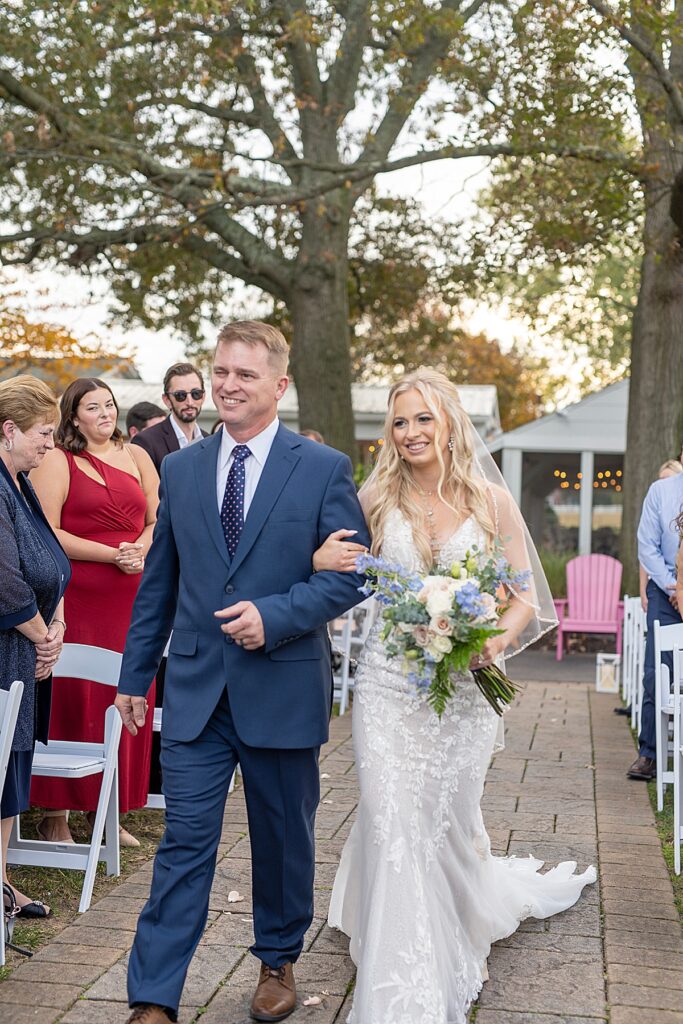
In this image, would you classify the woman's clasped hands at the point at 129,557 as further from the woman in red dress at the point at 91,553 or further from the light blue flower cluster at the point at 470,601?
the light blue flower cluster at the point at 470,601

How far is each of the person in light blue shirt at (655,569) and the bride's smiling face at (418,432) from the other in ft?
12.9

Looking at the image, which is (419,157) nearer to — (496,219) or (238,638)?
(496,219)

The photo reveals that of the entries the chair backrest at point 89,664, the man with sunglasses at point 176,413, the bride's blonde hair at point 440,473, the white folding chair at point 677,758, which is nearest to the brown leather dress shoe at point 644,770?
the white folding chair at point 677,758

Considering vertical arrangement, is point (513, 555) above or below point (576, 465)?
above

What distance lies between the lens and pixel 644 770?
7984 millimetres

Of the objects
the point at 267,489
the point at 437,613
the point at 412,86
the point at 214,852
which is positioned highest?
the point at 412,86

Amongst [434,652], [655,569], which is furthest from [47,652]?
[655,569]

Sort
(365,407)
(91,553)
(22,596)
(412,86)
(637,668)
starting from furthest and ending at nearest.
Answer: (365,407) → (412,86) → (637,668) → (91,553) → (22,596)

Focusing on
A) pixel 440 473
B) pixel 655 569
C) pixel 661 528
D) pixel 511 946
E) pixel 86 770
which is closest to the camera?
pixel 440 473

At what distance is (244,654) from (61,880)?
2.42 m

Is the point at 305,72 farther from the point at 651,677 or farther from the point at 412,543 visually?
the point at 412,543

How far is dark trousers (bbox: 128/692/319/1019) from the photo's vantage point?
11.8 feet

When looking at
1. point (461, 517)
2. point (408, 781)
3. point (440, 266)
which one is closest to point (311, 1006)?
point (408, 781)

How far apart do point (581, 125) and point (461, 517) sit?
8.82 metres
